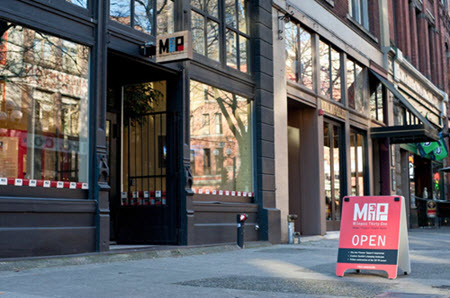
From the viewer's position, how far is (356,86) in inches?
800

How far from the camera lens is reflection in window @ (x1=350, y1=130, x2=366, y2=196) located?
1977 cm

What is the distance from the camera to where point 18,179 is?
8148mm

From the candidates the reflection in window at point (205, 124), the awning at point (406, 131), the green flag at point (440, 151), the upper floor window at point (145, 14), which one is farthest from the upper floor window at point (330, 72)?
the green flag at point (440, 151)

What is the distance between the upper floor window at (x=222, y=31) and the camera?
1219cm

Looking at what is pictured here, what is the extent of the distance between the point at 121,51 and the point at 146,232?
11.8ft

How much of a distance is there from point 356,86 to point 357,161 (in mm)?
2575

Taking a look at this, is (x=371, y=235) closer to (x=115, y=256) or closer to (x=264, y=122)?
(x=115, y=256)

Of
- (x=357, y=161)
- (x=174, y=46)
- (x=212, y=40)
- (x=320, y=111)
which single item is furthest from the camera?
(x=357, y=161)

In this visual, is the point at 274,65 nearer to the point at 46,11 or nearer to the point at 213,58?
the point at 213,58

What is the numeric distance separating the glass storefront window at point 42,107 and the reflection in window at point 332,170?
9744mm

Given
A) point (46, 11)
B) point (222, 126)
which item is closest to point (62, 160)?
point (46, 11)

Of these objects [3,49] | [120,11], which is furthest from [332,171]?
[3,49]

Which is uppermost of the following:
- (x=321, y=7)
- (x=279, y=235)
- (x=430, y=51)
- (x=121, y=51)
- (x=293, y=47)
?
(x=430, y=51)

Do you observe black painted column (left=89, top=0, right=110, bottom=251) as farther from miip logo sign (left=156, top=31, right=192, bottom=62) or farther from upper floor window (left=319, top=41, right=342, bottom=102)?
upper floor window (left=319, top=41, right=342, bottom=102)
